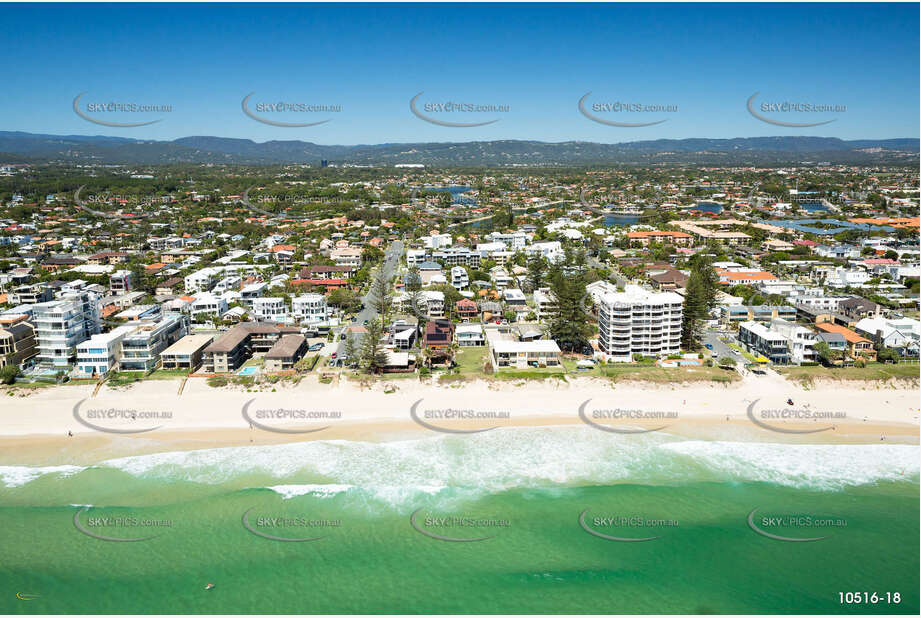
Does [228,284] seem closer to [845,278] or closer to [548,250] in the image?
[548,250]

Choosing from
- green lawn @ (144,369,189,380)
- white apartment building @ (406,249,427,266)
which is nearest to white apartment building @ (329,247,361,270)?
white apartment building @ (406,249,427,266)

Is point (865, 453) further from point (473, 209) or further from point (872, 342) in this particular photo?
point (473, 209)

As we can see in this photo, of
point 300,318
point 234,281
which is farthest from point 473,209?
point 300,318

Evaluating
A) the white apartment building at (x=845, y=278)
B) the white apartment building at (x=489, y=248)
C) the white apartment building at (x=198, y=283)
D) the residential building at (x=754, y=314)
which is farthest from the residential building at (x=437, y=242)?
the white apartment building at (x=845, y=278)

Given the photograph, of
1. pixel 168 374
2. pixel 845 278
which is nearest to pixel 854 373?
pixel 845 278

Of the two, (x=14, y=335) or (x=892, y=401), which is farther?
(x=14, y=335)
